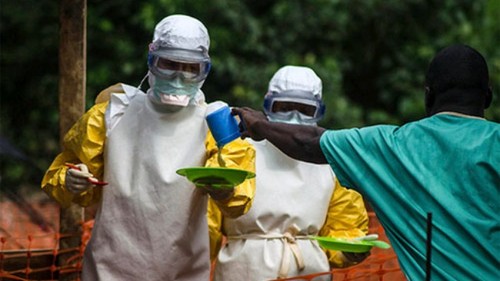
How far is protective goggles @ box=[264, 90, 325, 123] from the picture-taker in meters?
7.48

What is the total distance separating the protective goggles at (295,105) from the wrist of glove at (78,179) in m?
1.36

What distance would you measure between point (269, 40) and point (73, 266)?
719cm

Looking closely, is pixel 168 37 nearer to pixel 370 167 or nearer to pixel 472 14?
pixel 370 167

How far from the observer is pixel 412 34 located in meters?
16.2

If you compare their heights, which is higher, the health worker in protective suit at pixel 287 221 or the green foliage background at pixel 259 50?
the health worker in protective suit at pixel 287 221

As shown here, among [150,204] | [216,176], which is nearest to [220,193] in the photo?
[216,176]

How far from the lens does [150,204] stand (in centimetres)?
650

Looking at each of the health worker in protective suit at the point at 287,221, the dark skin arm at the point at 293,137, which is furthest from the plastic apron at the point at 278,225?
the dark skin arm at the point at 293,137

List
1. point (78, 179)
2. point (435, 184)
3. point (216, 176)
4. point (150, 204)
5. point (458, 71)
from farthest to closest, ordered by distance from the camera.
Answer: point (150, 204), point (78, 179), point (216, 176), point (458, 71), point (435, 184)

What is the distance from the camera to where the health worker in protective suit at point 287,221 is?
716cm

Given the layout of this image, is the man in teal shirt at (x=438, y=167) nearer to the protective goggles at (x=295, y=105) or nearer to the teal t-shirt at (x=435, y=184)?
the teal t-shirt at (x=435, y=184)

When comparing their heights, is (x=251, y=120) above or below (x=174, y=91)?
above

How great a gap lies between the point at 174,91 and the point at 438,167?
60.4 inches

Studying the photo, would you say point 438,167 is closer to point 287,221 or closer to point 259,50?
point 287,221
